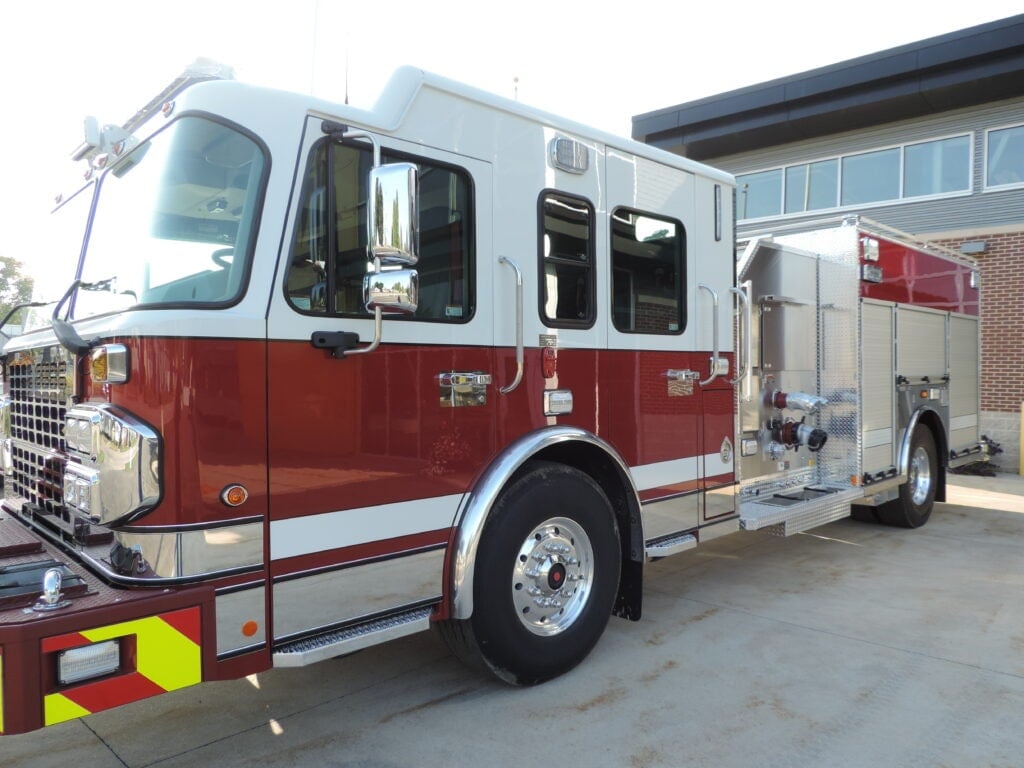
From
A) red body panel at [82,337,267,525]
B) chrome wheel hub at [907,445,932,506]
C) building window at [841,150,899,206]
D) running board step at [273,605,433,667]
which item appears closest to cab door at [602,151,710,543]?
running board step at [273,605,433,667]

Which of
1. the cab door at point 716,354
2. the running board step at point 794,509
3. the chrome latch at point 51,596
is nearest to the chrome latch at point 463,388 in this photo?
the chrome latch at point 51,596

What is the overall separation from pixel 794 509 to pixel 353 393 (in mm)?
3540

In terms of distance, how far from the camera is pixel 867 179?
1504 centimetres

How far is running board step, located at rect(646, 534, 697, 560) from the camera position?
415 centimetres

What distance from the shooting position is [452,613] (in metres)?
3.20

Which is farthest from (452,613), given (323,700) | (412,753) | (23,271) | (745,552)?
(745,552)

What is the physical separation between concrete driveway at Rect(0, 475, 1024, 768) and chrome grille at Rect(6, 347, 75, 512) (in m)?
1.06

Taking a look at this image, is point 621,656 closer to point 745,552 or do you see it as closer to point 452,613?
point 452,613

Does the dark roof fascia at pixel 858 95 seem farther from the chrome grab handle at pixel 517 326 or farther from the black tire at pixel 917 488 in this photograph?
the chrome grab handle at pixel 517 326

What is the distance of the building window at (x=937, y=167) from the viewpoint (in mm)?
13930

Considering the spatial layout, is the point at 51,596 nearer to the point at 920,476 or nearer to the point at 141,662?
the point at 141,662

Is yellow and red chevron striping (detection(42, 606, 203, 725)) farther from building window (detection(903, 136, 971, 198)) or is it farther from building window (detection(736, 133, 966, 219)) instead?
building window (detection(903, 136, 971, 198))

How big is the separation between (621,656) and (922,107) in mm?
13893

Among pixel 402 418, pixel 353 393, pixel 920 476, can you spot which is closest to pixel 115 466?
pixel 353 393
